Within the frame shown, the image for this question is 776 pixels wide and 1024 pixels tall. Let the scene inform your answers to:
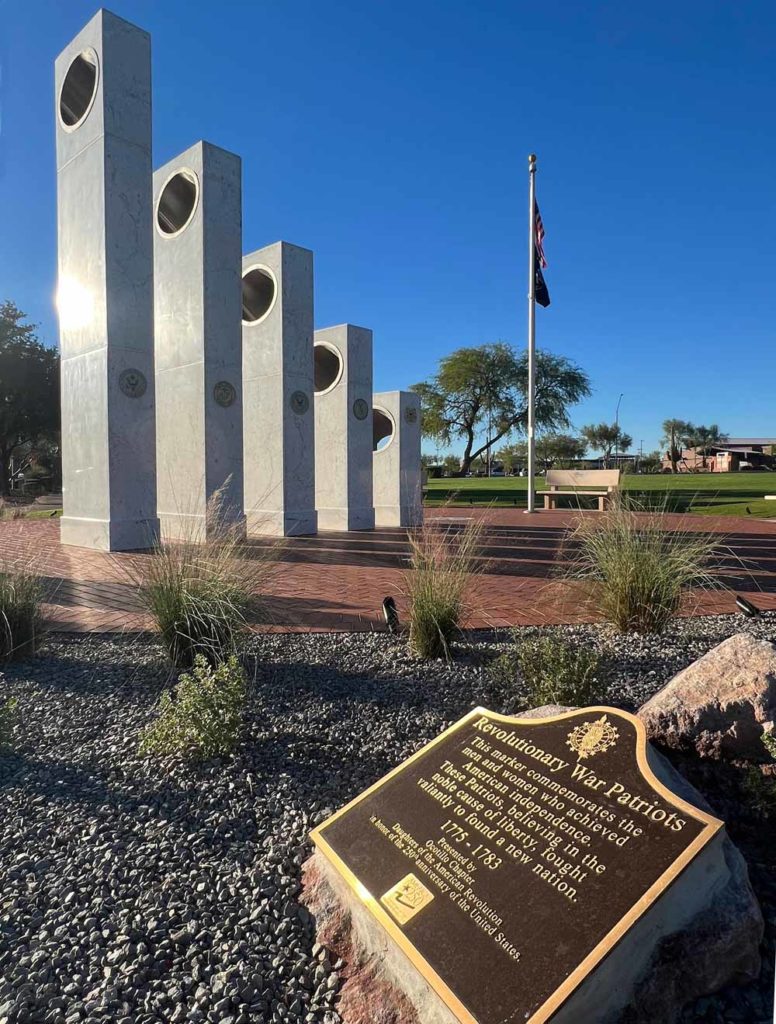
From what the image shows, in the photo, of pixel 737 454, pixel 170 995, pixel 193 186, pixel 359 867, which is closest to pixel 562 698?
pixel 359 867

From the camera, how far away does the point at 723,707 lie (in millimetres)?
2742

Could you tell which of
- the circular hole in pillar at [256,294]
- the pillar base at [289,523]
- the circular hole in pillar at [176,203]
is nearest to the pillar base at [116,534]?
the pillar base at [289,523]

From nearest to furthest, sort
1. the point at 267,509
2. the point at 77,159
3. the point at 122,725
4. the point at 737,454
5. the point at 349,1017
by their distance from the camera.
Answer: the point at 349,1017 < the point at 122,725 < the point at 77,159 < the point at 267,509 < the point at 737,454

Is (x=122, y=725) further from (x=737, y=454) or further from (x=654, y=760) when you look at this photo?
(x=737, y=454)

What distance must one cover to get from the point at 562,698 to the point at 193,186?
38.6ft

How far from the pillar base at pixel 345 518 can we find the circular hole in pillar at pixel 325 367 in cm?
279

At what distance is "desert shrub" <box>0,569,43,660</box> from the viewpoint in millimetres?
4828

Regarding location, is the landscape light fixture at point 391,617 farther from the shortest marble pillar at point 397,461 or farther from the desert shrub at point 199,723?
the shortest marble pillar at point 397,461

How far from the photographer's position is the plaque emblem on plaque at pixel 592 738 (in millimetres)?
2139

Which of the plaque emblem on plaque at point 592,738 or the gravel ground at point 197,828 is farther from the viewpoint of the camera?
the plaque emblem on plaque at point 592,738

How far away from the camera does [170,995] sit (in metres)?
1.80

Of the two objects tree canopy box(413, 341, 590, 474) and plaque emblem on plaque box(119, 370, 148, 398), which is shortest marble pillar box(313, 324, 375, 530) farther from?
tree canopy box(413, 341, 590, 474)

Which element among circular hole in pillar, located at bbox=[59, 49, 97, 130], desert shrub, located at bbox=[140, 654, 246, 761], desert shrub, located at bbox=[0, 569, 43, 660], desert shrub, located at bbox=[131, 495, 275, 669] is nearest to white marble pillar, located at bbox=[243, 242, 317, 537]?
circular hole in pillar, located at bbox=[59, 49, 97, 130]

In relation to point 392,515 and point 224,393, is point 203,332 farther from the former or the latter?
point 392,515
